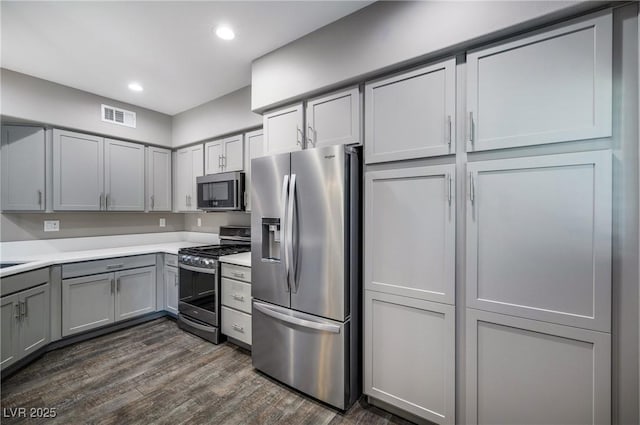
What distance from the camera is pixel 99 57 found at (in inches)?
96.1

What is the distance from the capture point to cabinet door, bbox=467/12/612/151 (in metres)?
1.22

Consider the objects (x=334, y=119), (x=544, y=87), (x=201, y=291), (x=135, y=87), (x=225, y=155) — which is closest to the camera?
(x=544, y=87)

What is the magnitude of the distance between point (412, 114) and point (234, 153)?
7.17 ft

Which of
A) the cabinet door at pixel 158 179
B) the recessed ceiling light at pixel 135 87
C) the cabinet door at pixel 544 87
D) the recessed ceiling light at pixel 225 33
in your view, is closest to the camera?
the cabinet door at pixel 544 87

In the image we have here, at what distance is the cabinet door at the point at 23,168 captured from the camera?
271 centimetres

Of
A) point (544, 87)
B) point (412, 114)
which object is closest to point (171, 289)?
point (412, 114)

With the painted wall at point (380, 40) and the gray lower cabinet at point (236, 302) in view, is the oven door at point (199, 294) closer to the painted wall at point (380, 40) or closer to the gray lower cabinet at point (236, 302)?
the gray lower cabinet at point (236, 302)

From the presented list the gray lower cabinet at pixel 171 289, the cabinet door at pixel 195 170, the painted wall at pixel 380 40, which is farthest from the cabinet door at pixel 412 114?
the gray lower cabinet at pixel 171 289

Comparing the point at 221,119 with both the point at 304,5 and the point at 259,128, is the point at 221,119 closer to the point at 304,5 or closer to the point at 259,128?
the point at 259,128

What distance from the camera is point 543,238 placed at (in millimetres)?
1341

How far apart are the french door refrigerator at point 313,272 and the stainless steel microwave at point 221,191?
0.93 metres

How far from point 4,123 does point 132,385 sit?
2904 millimetres

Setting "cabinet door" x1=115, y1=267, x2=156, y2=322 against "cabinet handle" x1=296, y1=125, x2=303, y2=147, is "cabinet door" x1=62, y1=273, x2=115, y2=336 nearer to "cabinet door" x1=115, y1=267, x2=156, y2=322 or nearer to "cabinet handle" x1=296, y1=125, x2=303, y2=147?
"cabinet door" x1=115, y1=267, x2=156, y2=322

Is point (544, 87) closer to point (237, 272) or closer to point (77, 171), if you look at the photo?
point (237, 272)
